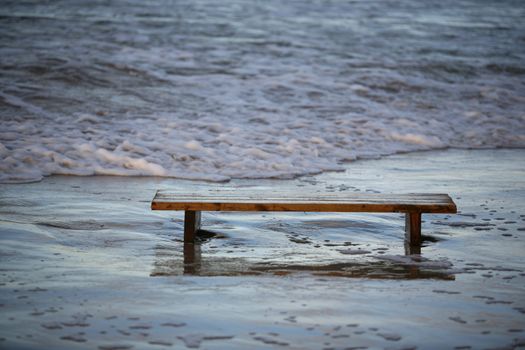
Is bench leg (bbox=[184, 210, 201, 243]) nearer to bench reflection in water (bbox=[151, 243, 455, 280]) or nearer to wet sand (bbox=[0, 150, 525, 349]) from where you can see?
wet sand (bbox=[0, 150, 525, 349])

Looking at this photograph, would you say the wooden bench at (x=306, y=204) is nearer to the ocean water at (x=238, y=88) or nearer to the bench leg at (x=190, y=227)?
the bench leg at (x=190, y=227)

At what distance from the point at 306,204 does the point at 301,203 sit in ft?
0.12

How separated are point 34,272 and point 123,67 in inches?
399

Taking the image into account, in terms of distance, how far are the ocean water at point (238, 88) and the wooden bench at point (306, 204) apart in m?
2.63

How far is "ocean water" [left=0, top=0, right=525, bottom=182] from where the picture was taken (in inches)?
346

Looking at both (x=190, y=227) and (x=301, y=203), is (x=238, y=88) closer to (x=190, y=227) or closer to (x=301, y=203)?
(x=190, y=227)

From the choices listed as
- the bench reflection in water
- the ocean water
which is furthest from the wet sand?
the ocean water

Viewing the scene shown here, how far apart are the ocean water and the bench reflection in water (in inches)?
122

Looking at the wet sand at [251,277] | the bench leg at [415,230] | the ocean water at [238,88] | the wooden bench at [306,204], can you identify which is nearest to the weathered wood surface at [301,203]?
the wooden bench at [306,204]

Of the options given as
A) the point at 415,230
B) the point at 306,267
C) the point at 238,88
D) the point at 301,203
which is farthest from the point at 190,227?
the point at 238,88

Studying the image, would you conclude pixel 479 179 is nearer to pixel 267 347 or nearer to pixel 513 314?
pixel 513 314

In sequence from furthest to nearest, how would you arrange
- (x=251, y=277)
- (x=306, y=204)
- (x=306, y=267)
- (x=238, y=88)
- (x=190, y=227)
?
(x=238, y=88) < (x=190, y=227) < (x=306, y=204) < (x=306, y=267) < (x=251, y=277)

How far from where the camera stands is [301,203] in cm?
521

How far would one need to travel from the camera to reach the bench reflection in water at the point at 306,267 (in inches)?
181
